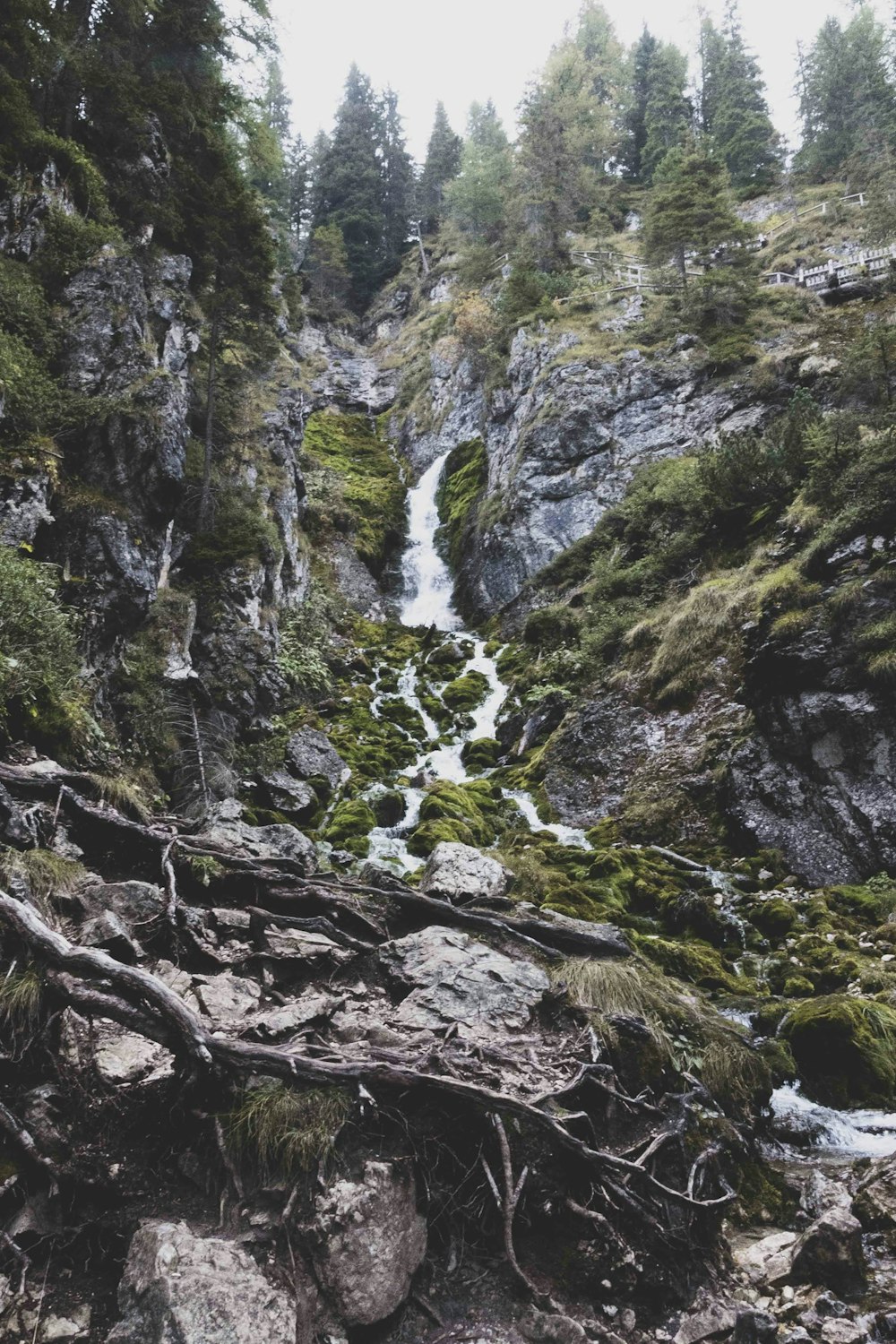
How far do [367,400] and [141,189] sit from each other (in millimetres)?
28419

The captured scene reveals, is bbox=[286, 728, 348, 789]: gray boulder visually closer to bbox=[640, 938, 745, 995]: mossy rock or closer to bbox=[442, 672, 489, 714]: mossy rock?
bbox=[442, 672, 489, 714]: mossy rock

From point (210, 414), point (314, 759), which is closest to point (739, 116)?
point (210, 414)

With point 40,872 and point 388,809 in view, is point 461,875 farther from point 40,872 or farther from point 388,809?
point 388,809

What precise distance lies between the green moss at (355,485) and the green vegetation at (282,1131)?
25657 millimetres

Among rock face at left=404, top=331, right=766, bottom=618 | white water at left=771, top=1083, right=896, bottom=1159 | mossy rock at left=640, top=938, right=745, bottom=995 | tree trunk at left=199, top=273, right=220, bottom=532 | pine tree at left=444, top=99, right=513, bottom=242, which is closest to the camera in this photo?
white water at left=771, top=1083, right=896, bottom=1159

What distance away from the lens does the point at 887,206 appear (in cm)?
2742

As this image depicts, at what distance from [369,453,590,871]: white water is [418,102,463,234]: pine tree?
34.3 m

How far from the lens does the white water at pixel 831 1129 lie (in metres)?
5.41

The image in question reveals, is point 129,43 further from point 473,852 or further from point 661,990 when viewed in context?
point 661,990

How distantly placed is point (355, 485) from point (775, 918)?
28117 millimetres

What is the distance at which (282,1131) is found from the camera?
3.47 m

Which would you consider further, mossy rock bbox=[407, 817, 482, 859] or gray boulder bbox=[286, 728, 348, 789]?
gray boulder bbox=[286, 728, 348, 789]

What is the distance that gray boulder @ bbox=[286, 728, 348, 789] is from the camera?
51.7ft

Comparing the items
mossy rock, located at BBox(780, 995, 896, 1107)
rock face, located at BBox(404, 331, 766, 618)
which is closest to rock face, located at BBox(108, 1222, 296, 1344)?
mossy rock, located at BBox(780, 995, 896, 1107)
